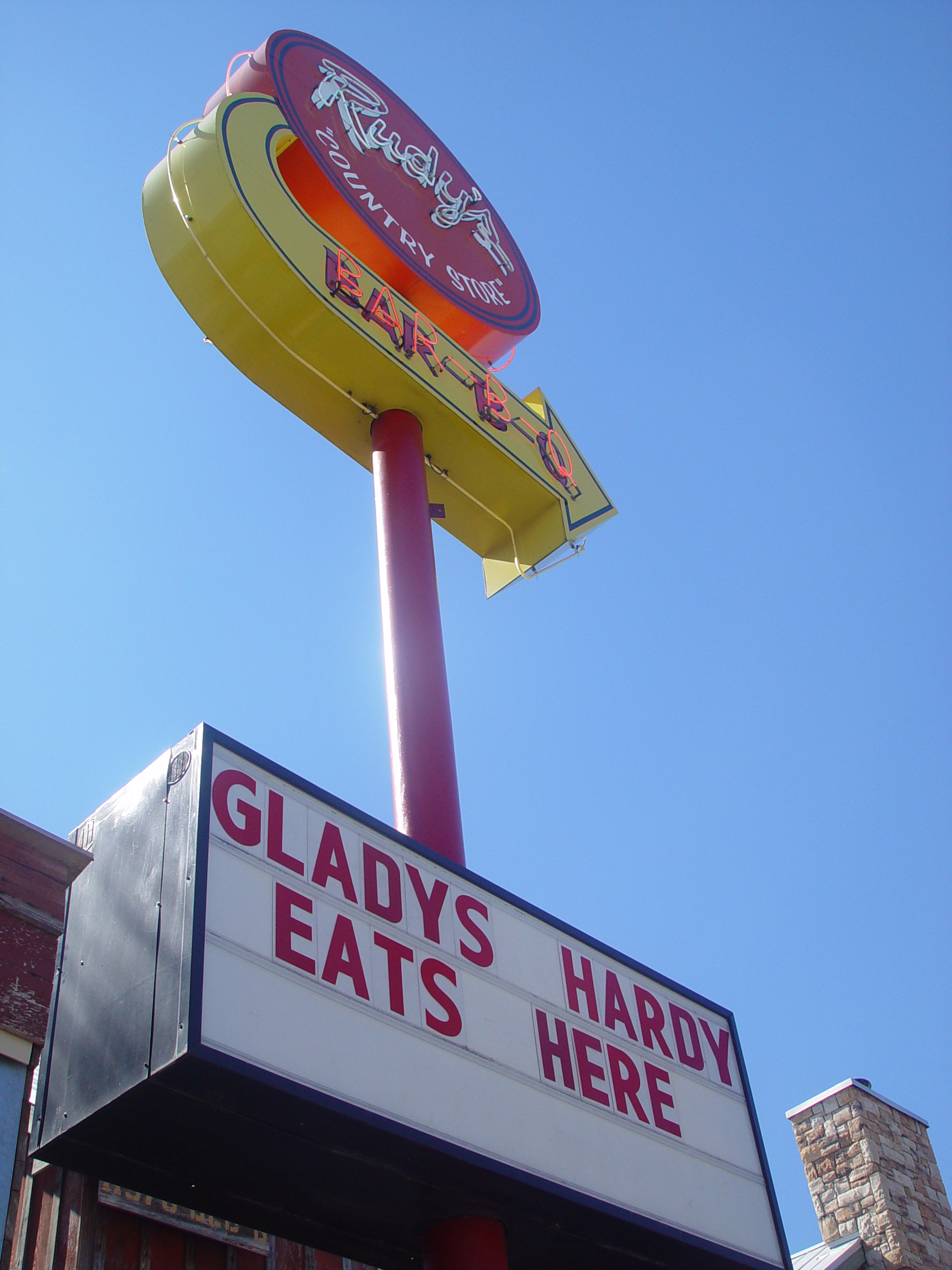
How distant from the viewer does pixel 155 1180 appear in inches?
249

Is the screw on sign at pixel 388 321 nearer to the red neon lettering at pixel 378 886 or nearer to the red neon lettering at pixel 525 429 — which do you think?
the red neon lettering at pixel 525 429

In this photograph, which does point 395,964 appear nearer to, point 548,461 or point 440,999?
point 440,999

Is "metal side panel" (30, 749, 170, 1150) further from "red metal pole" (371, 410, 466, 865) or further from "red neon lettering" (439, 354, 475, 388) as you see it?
"red neon lettering" (439, 354, 475, 388)

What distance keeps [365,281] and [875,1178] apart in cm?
947

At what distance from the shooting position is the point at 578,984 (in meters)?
7.75

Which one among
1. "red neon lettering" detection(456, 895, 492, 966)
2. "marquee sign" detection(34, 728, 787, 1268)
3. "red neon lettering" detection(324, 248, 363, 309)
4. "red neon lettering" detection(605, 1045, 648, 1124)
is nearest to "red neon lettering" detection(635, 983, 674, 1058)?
"marquee sign" detection(34, 728, 787, 1268)

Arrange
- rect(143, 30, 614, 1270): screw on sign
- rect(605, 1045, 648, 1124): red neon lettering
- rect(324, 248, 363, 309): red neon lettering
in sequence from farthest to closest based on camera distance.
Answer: rect(324, 248, 363, 309): red neon lettering
rect(143, 30, 614, 1270): screw on sign
rect(605, 1045, 648, 1124): red neon lettering

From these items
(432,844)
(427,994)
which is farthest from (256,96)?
(427,994)

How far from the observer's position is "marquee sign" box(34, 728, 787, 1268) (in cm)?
576

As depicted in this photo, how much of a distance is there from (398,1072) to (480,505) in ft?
22.5

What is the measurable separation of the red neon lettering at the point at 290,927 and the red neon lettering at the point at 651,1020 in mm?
2777

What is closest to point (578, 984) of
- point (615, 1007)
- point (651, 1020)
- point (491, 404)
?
point (615, 1007)

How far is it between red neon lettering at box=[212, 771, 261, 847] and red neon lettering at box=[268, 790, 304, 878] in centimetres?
8

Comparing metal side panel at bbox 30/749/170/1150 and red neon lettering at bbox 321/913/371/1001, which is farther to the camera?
red neon lettering at bbox 321/913/371/1001
